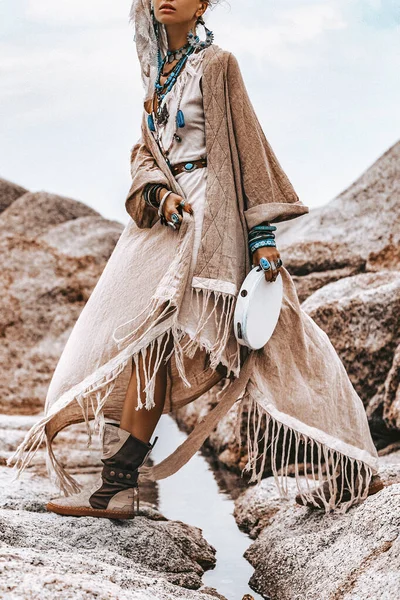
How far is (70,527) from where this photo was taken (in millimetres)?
2592

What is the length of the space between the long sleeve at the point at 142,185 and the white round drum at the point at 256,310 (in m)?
0.41

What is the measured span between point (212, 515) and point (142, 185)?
148cm

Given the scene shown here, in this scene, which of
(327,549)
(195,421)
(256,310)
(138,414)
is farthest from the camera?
(195,421)

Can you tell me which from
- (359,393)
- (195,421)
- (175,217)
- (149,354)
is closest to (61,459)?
(195,421)

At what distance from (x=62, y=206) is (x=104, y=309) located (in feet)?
17.3

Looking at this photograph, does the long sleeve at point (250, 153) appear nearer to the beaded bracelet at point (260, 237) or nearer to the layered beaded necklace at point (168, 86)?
the beaded bracelet at point (260, 237)

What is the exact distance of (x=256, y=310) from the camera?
8.55ft

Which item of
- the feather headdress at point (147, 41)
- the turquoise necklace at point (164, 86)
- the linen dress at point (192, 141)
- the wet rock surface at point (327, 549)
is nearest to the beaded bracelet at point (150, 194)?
the linen dress at point (192, 141)

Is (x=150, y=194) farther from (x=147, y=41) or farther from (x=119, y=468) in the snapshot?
(x=119, y=468)

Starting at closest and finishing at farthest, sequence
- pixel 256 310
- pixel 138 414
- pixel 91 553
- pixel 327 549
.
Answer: pixel 91 553
pixel 327 549
pixel 256 310
pixel 138 414

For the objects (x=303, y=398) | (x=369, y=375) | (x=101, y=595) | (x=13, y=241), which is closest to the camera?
(x=101, y=595)

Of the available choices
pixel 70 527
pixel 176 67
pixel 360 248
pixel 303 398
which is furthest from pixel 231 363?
pixel 360 248

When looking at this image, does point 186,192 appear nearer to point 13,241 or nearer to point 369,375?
point 369,375

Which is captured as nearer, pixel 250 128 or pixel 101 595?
pixel 101 595
